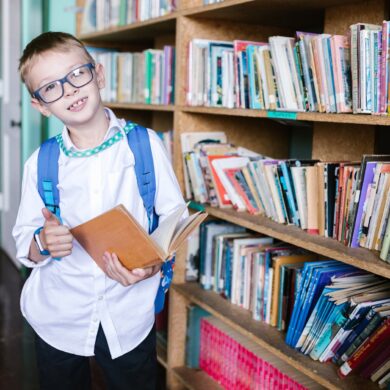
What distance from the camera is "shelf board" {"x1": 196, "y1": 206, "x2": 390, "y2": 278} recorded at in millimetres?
1515

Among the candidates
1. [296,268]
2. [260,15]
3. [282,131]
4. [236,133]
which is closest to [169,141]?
[236,133]

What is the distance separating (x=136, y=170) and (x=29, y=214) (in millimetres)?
329

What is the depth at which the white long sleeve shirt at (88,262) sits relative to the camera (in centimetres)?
158

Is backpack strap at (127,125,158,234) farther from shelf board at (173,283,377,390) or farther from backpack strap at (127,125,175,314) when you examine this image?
shelf board at (173,283,377,390)

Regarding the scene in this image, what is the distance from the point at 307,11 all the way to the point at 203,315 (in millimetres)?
1306

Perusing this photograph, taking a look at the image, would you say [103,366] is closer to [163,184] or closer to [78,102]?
[163,184]

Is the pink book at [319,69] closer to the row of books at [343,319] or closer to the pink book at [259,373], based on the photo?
the row of books at [343,319]

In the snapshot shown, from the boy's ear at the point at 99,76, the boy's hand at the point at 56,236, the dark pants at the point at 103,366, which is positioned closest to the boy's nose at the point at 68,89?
the boy's ear at the point at 99,76

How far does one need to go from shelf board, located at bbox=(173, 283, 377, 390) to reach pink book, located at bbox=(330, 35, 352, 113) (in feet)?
2.56

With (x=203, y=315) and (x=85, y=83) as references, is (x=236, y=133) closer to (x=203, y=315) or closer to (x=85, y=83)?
(x=203, y=315)

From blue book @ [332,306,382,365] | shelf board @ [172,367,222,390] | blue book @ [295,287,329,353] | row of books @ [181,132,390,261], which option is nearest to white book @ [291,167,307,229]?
row of books @ [181,132,390,261]

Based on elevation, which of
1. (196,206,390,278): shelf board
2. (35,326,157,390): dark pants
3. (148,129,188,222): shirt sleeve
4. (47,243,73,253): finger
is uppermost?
(148,129,188,222): shirt sleeve

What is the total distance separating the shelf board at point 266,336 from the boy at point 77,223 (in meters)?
0.44

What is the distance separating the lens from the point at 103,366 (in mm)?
1690
